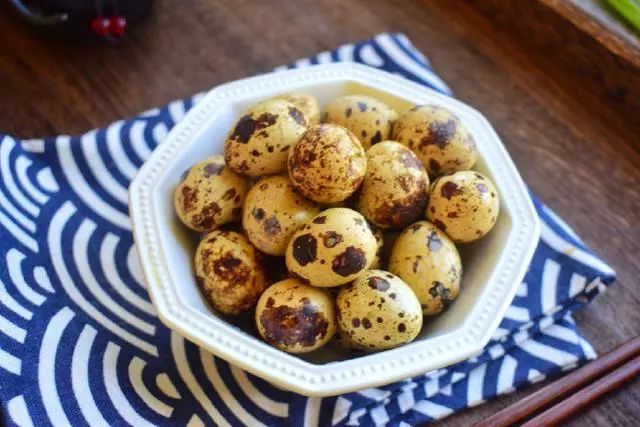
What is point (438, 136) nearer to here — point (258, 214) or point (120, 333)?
point (258, 214)

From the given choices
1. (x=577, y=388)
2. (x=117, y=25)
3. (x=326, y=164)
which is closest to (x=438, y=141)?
(x=326, y=164)

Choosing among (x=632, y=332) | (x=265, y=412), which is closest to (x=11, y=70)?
(x=265, y=412)

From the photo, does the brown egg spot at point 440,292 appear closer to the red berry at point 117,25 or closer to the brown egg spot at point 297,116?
the brown egg spot at point 297,116

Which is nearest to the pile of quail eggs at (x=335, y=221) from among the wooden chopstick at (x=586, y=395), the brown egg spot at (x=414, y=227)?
the brown egg spot at (x=414, y=227)

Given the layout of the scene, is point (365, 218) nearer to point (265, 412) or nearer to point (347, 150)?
point (347, 150)

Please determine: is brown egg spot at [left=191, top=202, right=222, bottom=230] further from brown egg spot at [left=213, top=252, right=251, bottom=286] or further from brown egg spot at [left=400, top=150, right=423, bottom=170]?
brown egg spot at [left=400, top=150, right=423, bottom=170]

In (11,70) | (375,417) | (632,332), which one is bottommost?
(11,70)

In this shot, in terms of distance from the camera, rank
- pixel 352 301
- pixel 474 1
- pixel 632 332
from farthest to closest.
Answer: pixel 474 1, pixel 632 332, pixel 352 301
